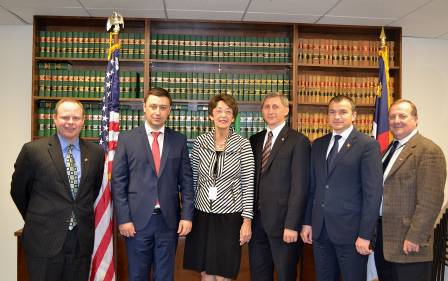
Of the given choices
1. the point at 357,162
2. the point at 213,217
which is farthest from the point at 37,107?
the point at 357,162

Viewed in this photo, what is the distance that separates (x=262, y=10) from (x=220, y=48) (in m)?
0.71

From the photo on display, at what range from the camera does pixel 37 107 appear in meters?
4.56

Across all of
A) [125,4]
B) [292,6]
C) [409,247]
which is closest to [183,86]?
[125,4]

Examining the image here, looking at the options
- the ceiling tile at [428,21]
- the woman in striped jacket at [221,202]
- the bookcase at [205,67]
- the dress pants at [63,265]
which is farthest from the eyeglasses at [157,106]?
the ceiling tile at [428,21]

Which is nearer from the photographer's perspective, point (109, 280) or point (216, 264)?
point (216, 264)

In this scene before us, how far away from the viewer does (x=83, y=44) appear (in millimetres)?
4574

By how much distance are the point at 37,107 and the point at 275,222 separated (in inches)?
125

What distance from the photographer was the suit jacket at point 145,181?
2.63 metres

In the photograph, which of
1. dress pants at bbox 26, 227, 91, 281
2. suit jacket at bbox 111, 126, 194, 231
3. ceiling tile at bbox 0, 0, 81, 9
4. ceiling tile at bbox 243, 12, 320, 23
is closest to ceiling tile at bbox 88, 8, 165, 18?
ceiling tile at bbox 0, 0, 81, 9

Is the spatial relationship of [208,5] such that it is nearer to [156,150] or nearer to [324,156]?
[156,150]

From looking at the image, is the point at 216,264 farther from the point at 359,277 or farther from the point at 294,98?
the point at 294,98

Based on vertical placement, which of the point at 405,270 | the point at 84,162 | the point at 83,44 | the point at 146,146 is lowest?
the point at 405,270

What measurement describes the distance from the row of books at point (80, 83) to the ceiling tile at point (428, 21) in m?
3.05

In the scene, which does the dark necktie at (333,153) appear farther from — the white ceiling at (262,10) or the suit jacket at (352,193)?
the white ceiling at (262,10)
